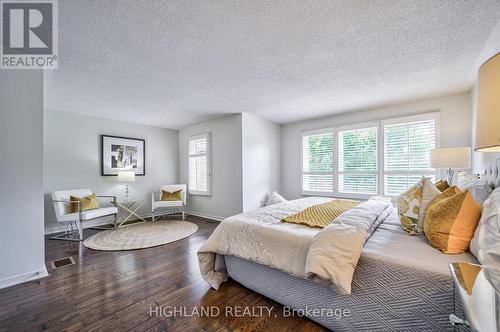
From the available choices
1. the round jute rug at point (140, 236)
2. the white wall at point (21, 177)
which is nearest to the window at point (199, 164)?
the round jute rug at point (140, 236)

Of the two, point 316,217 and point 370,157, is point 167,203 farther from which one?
point 370,157

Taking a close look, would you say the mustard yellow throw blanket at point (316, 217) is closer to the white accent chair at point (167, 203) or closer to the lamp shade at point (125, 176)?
the white accent chair at point (167, 203)

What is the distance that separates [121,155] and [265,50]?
429 centimetres

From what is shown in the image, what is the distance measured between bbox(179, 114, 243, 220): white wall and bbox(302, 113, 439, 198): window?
5.56 feet

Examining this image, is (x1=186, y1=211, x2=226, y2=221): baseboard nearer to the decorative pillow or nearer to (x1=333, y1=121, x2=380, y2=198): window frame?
(x1=333, y1=121, x2=380, y2=198): window frame

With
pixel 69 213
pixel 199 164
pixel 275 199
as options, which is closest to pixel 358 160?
pixel 275 199

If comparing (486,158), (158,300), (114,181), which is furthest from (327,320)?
(114,181)

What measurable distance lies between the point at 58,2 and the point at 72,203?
330 cm

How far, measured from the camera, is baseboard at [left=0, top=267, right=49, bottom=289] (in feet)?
6.64

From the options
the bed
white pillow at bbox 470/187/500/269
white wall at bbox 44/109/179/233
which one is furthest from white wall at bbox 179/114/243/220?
white pillow at bbox 470/187/500/269

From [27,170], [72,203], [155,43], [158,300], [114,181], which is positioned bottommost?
[158,300]

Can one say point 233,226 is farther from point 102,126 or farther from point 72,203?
point 102,126

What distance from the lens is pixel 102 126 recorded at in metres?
4.46

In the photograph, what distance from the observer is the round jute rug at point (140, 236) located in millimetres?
3154
